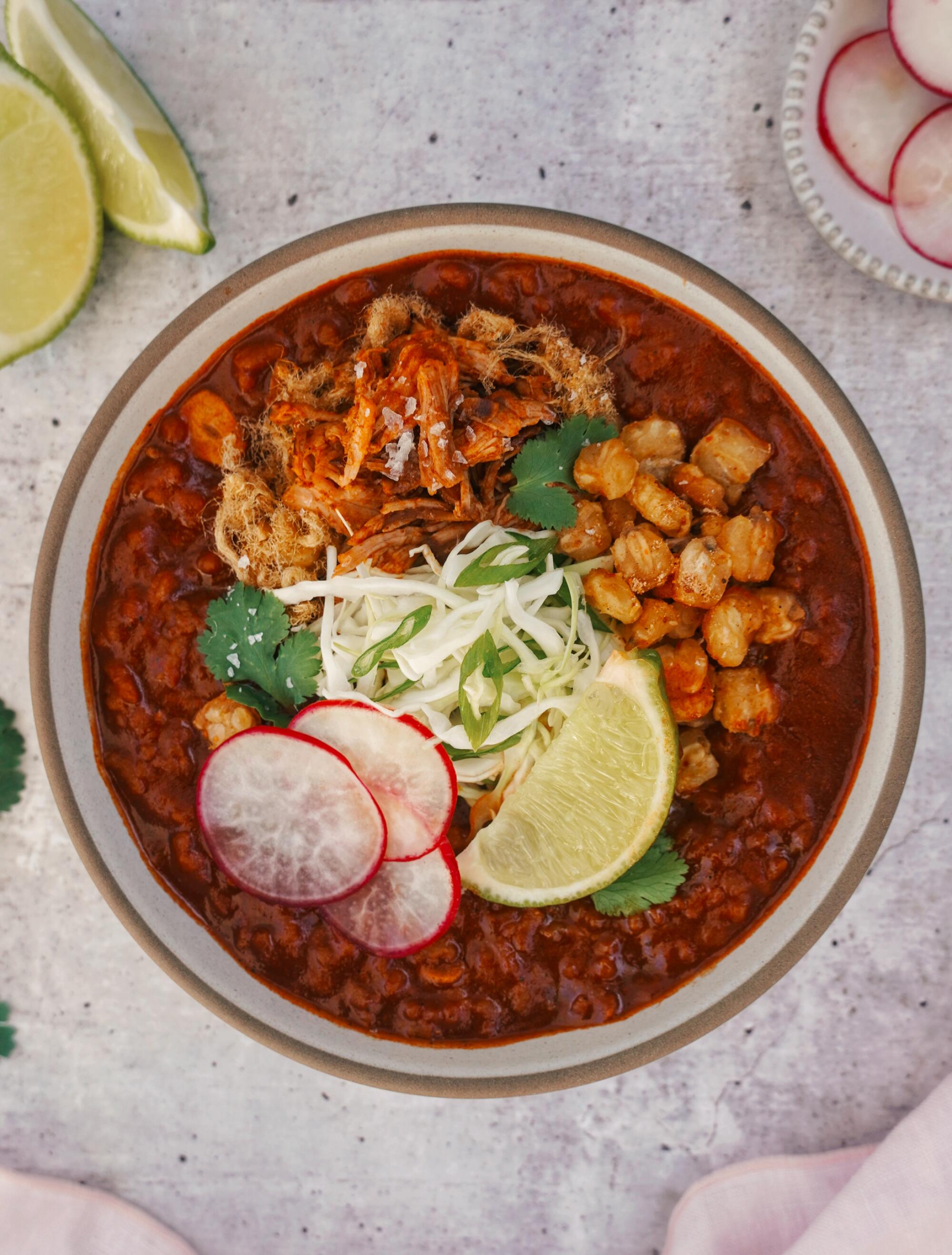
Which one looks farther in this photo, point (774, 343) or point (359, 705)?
point (359, 705)


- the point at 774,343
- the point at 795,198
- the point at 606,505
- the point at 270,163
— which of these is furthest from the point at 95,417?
the point at 795,198

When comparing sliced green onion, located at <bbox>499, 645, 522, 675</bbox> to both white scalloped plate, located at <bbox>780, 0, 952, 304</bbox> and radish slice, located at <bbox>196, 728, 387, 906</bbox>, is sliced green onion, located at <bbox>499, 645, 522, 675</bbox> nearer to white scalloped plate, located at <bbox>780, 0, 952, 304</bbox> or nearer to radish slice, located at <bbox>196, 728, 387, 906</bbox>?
radish slice, located at <bbox>196, 728, 387, 906</bbox>

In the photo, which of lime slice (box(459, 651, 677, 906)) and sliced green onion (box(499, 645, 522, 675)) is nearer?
lime slice (box(459, 651, 677, 906))

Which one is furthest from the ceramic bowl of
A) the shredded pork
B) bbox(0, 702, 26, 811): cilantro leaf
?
bbox(0, 702, 26, 811): cilantro leaf

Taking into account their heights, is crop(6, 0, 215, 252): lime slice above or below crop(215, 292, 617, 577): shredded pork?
above

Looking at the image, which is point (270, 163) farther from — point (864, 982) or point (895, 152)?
point (864, 982)

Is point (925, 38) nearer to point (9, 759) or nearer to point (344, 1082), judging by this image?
point (9, 759)

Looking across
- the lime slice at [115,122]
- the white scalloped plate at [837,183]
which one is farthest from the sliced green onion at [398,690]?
the white scalloped plate at [837,183]
